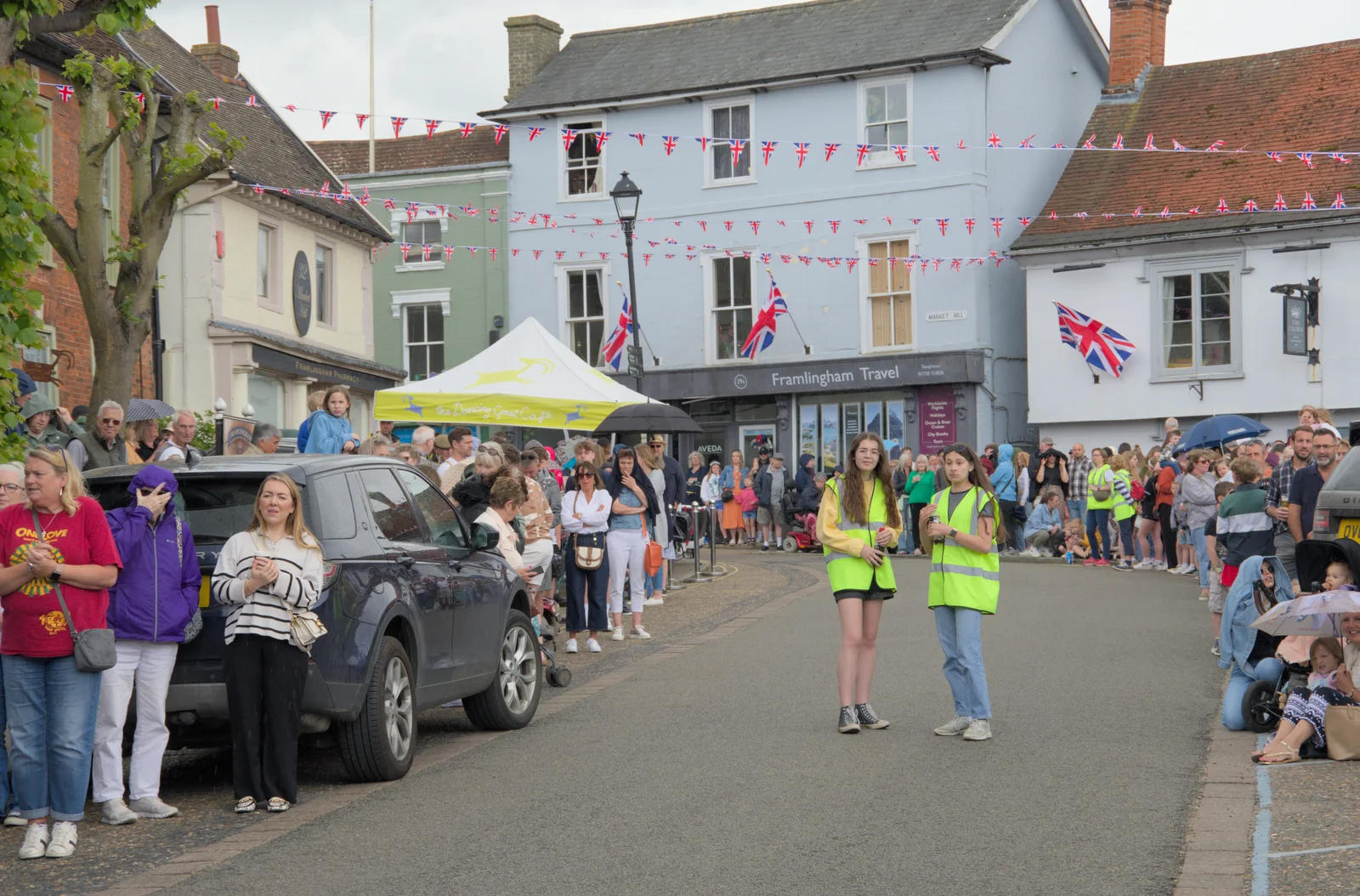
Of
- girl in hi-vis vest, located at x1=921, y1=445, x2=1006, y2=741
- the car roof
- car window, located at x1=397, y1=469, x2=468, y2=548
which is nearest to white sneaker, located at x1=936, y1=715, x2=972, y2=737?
girl in hi-vis vest, located at x1=921, y1=445, x2=1006, y2=741

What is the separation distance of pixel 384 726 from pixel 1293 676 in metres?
5.21

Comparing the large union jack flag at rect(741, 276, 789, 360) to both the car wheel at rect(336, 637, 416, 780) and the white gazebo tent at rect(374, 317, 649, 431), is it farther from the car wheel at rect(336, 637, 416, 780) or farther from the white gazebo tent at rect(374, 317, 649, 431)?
the car wheel at rect(336, 637, 416, 780)

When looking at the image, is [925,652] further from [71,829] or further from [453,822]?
[71,829]

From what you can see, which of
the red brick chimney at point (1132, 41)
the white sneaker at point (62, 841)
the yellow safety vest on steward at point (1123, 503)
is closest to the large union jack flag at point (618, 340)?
the red brick chimney at point (1132, 41)

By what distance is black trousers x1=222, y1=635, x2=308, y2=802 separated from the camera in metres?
8.59

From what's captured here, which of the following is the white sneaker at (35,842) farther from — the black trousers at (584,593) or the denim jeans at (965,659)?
the black trousers at (584,593)

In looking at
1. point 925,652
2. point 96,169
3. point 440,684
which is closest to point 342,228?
point 96,169

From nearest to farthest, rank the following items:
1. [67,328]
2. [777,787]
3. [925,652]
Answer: [777,787]
[925,652]
[67,328]

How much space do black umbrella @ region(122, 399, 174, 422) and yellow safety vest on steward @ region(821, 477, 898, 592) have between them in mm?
5735

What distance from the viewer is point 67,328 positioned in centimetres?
2359

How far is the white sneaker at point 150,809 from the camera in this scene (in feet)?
28.3

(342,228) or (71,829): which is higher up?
(342,228)

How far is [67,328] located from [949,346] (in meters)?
18.5

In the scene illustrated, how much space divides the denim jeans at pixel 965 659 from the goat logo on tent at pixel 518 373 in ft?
35.9
